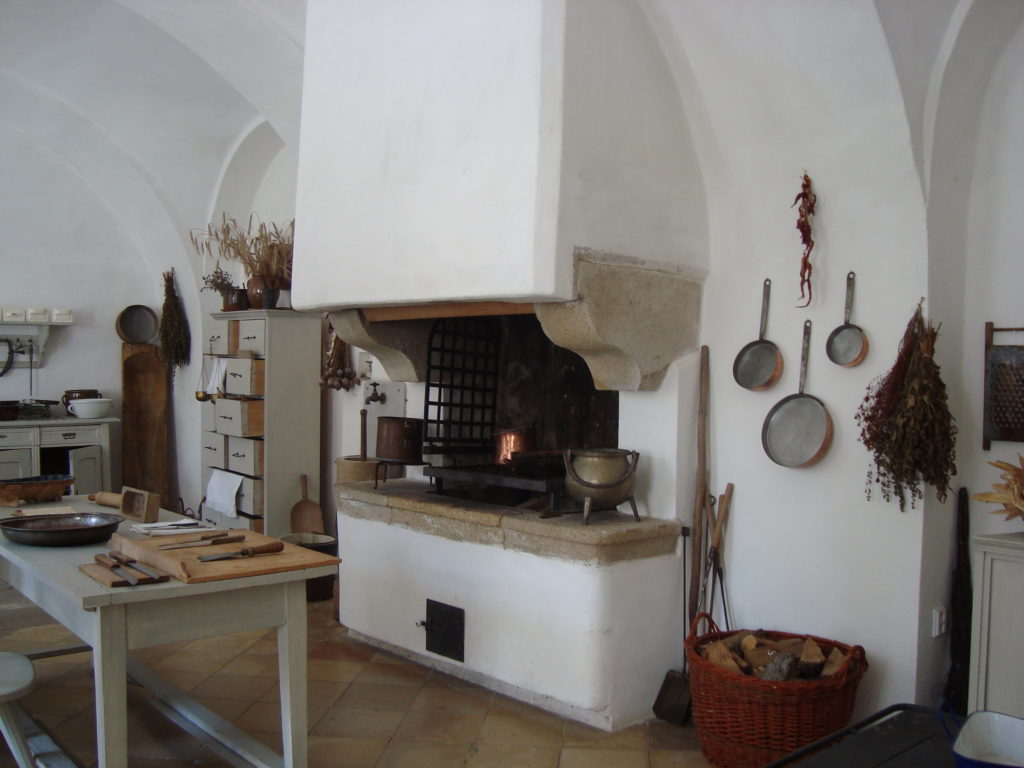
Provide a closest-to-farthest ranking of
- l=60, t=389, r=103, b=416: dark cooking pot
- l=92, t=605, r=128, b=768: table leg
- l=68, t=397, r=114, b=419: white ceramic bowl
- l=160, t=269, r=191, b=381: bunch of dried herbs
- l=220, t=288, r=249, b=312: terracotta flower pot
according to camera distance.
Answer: l=92, t=605, r=128, b=768: table leg
l=220, t=288, r=249, b=312: terracotta flower pot
l=68, t=397, r=114, b=419: white ceramic bowl
l=60, t=389, r=103, b=416: dark cooking pot
l=160, t=269, r=191, b=381: bunch of dried herbs

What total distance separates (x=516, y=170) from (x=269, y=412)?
2.94m

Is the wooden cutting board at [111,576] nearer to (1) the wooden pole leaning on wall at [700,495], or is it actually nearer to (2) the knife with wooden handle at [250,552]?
(2) the knife with wooden handle at [250,552]

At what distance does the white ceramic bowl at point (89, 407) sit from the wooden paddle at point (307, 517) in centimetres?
215

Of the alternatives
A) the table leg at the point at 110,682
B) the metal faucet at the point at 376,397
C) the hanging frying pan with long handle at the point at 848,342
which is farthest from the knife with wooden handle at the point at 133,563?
the metal faucet at the point at 376,397

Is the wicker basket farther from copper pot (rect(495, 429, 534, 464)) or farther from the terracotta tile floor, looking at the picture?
copper pot (rect(495, 429, 534, 464))

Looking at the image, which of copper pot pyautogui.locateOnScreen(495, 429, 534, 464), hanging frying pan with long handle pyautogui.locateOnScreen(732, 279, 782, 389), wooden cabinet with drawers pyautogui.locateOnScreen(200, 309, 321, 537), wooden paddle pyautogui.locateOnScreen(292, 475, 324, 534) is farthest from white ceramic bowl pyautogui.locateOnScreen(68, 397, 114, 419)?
hanging frying pan with long handle pyautogui.locateOnScreen(732, 279, 782, 389)

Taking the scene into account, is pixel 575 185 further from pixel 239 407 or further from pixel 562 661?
pixel 239 407

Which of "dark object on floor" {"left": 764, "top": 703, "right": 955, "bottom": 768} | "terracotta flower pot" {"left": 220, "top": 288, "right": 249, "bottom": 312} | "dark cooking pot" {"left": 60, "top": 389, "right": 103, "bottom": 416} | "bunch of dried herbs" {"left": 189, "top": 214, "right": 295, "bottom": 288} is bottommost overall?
"dark object on floor" {"left": 764, "top": 703, "right": 955, "bottom": 768}

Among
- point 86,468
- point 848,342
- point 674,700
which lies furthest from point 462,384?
point 86,468

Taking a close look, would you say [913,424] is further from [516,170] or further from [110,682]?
[110,682]

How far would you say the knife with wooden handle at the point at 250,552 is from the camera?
8.54 ft

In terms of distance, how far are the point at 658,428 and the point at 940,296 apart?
3.85 ft

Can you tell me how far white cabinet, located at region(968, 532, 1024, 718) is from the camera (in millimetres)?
2645

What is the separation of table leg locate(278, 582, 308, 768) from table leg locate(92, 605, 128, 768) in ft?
1.54
